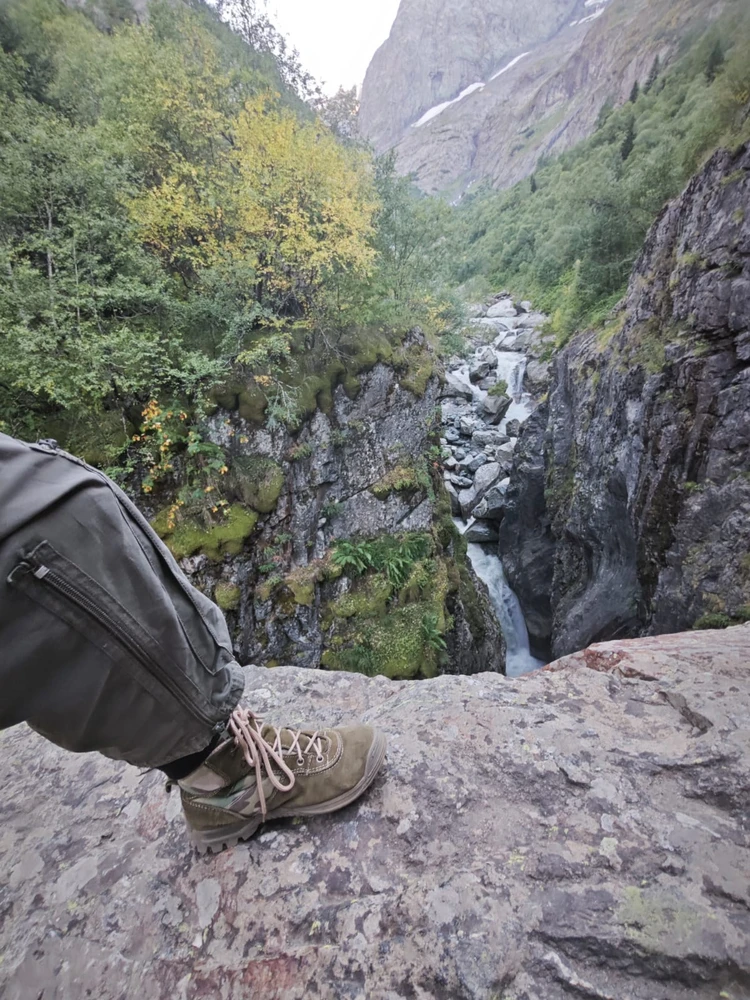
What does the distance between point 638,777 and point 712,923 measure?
63 cm

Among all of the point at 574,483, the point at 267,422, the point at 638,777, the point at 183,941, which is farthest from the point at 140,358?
the point at 574,483

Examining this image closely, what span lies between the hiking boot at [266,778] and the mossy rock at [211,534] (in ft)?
19.0

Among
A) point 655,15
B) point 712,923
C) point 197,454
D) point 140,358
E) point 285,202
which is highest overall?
point 655,15

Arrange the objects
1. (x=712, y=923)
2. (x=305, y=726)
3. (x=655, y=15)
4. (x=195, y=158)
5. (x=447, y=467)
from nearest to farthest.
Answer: (x=712, y=923) → (x=305, y=726) → (x=195, y=158) → (x=447, y=467) → (x=655, y=15)

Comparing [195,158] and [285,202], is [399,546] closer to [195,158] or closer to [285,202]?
[285,202]

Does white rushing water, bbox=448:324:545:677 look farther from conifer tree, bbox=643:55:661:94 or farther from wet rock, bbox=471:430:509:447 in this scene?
conifer tree, bbox=643:55:661:94

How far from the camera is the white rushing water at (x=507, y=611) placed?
12.4m

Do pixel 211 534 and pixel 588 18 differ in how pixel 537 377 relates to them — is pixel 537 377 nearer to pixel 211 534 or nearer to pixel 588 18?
pixel 211 534

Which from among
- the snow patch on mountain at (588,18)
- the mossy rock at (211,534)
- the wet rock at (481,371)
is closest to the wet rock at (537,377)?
the wet rock at (481,371)

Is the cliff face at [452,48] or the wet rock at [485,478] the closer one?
the wet rock at [485,478]

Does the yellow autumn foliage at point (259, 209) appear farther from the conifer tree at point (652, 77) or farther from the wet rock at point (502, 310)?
the conifer tree at point (652, 77)

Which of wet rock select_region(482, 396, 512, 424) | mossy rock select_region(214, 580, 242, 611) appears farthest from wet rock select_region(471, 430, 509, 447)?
mossy rock select_region(214, 580, 242, 611)

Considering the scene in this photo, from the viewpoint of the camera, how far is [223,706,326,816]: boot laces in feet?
5.78

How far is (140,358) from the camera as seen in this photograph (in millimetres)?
6262
